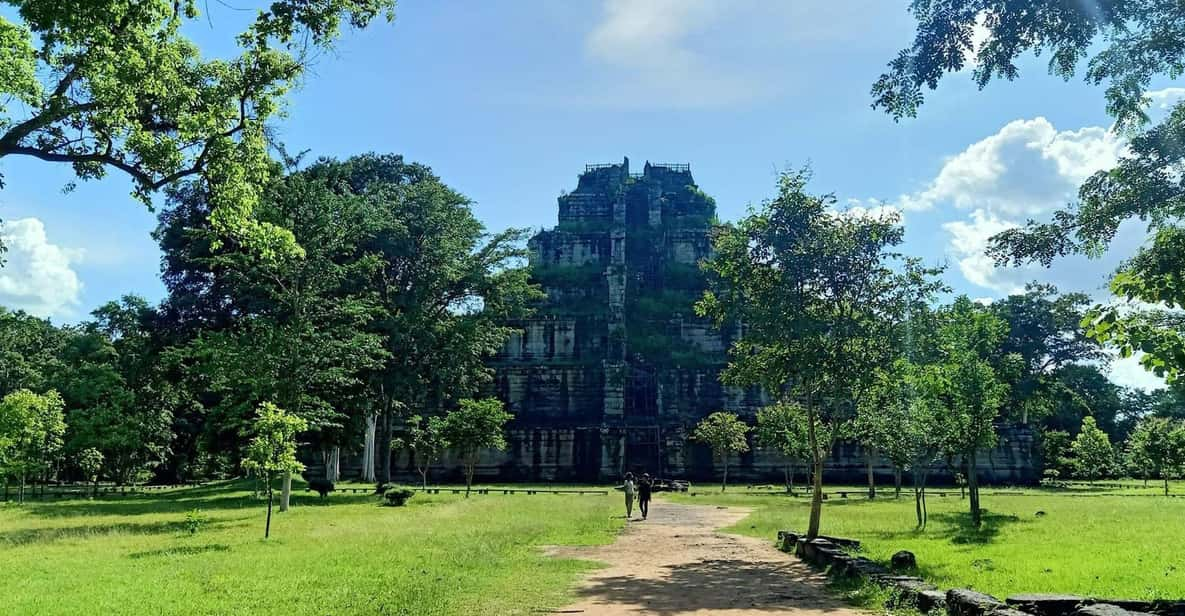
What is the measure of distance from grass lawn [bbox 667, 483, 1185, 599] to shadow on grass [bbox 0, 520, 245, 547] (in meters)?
14.4

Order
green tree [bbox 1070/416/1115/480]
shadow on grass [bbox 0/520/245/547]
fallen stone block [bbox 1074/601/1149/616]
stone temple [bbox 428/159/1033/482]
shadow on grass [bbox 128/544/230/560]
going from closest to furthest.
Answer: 1. fallen stone block [bbox 1074/601/1149/616]
2. shadow on grass [bbox 128/544/230/560]
3. shadow on grass [bbox 0/520/245/547]
4. green tree [bbox 1070/416/1115/480]
5. stone temple [bbox 428/159/1033/482]

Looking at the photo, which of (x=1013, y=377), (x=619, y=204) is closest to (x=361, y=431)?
(x=1013, y=377)

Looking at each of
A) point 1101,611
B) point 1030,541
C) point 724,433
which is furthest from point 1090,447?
point 1101,611

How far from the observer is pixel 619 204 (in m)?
62.9

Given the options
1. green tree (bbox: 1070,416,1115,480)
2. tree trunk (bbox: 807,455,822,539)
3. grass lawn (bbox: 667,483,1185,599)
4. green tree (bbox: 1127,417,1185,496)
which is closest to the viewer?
grass lawn (bbox: 667,483,1185,599)

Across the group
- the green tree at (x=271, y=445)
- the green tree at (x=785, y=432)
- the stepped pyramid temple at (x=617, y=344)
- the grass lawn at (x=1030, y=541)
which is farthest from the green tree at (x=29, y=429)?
the green tree at (x=785, y=432)

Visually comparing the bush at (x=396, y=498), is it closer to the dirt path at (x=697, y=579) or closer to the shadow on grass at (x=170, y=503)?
the shadow on grass at (x=170, y=503)

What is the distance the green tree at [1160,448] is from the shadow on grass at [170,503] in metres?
37.2

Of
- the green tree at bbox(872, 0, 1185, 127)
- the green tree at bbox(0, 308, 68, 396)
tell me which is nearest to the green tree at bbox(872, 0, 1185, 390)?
the green tree at bbox(872, 0, 1185, 127)

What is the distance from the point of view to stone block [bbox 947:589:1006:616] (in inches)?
319

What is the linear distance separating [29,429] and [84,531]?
7.81 m

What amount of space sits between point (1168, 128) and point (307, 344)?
22.6 m

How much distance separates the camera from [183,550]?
599 inches

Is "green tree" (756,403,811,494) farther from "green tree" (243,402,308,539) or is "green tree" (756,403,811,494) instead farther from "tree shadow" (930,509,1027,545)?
"green tree" (243,402,308,539)
